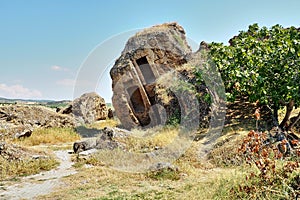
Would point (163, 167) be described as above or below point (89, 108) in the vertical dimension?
below

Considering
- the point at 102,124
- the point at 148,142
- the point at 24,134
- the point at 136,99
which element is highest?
the point at 24,134

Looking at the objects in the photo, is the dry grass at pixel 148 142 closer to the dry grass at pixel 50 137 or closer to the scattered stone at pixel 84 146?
the scattered stone at pixel 84 146

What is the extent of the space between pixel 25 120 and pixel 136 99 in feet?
17.3

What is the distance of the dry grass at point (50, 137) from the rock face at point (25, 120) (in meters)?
0.39

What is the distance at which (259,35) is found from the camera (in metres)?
10.8

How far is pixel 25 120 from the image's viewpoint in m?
13.3

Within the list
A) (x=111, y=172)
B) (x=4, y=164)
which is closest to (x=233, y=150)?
(x=111, y=172)

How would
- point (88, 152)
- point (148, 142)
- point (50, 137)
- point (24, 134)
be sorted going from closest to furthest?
1. point (88, 152)
2. point (148, 142)
3. point (24, 134)
4. point (50, 137)

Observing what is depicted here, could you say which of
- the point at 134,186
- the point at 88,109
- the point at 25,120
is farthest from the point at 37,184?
the point at 88,109

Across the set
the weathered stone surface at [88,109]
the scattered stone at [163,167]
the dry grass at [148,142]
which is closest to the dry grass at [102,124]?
the weathered stone surface at [88,109]

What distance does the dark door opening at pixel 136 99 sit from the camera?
46.2 ft

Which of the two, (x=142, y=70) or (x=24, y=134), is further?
(x=142, y=70)

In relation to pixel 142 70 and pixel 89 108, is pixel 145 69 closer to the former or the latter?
pixel 142 70

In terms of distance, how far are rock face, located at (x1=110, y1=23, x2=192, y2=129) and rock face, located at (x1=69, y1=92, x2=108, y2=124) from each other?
12.8 ft
